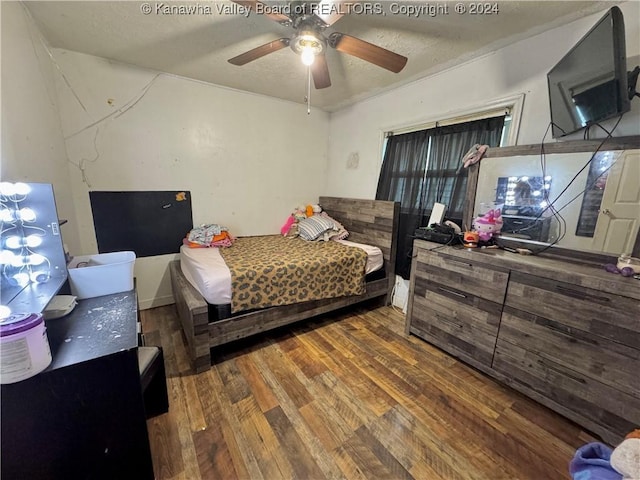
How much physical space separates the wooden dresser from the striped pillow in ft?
4.26

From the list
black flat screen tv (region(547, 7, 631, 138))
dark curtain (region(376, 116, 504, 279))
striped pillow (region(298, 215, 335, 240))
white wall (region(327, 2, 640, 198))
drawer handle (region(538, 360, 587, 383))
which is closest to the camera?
black flat screen tv (region(547, 7, 631, 138))

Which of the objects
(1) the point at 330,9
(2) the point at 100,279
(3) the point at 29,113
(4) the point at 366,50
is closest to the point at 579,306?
(4) the point at 366,50

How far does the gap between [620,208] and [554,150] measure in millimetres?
524

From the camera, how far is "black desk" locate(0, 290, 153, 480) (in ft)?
2.85

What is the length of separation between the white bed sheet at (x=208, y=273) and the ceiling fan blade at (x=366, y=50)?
1.66 m

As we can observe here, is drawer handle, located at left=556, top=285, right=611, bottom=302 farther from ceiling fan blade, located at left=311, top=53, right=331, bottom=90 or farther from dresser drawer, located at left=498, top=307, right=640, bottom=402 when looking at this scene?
ceiling fan blade, located at left=311, top=53, right=331, bottom=90

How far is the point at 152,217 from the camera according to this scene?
107 inches

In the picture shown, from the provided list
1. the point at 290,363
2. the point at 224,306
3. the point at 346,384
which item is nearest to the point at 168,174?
the point at 224,306

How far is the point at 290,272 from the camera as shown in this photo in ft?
7.07

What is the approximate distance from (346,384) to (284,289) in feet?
2.76

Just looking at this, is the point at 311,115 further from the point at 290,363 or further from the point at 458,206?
the point at 290,363

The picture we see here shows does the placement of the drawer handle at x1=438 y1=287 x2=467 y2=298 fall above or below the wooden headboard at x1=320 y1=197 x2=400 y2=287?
below

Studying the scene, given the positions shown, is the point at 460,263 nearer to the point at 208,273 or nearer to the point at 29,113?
the point at 208,273

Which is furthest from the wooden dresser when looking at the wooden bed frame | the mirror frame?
the wooden bed frame
